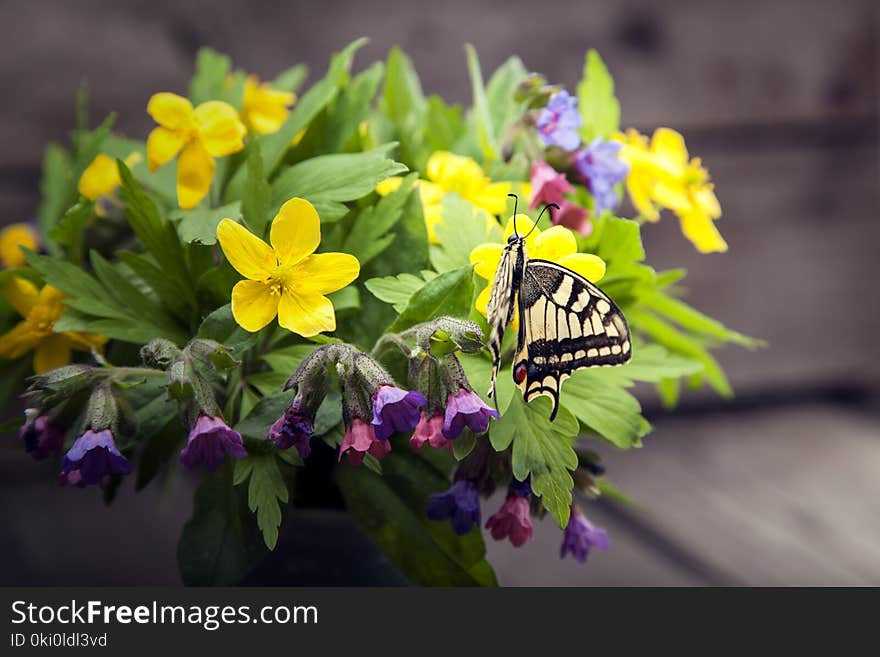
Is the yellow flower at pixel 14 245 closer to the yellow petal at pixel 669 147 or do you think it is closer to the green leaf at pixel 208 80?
the green leaf at pixel 208 80

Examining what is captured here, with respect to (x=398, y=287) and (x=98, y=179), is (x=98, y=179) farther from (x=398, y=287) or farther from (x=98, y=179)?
(x=398, y=287)

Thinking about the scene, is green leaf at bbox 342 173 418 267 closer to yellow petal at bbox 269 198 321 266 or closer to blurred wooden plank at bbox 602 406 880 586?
yellow petal at bbox 269 198 321 266

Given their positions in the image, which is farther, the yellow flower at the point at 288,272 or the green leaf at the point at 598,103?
the green leaf at the point at 598,103

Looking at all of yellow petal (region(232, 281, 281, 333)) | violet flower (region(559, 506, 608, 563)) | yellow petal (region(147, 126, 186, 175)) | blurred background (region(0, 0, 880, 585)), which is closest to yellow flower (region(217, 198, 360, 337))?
yellow petal (region(232, 281, 281, 333))

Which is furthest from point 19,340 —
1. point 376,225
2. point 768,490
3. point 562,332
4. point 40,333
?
point 768,490

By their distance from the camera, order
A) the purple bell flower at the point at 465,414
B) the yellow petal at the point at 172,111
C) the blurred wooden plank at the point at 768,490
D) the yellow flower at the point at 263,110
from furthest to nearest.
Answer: the blurred wooden plank at the point at 768,490
the yellow flower at the point at 263,110
the yellow petal at the point at 172,111
the purple bell flower at the point at 465,414

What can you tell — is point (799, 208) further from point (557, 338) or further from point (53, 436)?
point (53, 436)

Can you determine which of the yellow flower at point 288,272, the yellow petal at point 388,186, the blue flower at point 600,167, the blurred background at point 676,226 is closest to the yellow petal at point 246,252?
the yellow flower at point 288,272

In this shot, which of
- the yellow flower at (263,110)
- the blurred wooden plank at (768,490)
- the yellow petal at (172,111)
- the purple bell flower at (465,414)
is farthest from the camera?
the blurred wooden plank at (768,490)

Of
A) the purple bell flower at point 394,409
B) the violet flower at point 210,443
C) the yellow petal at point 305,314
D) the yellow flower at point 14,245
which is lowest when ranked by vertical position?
the yellow flower at point 14,245

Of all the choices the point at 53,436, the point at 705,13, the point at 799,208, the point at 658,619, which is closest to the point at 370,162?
the point at 53,436
